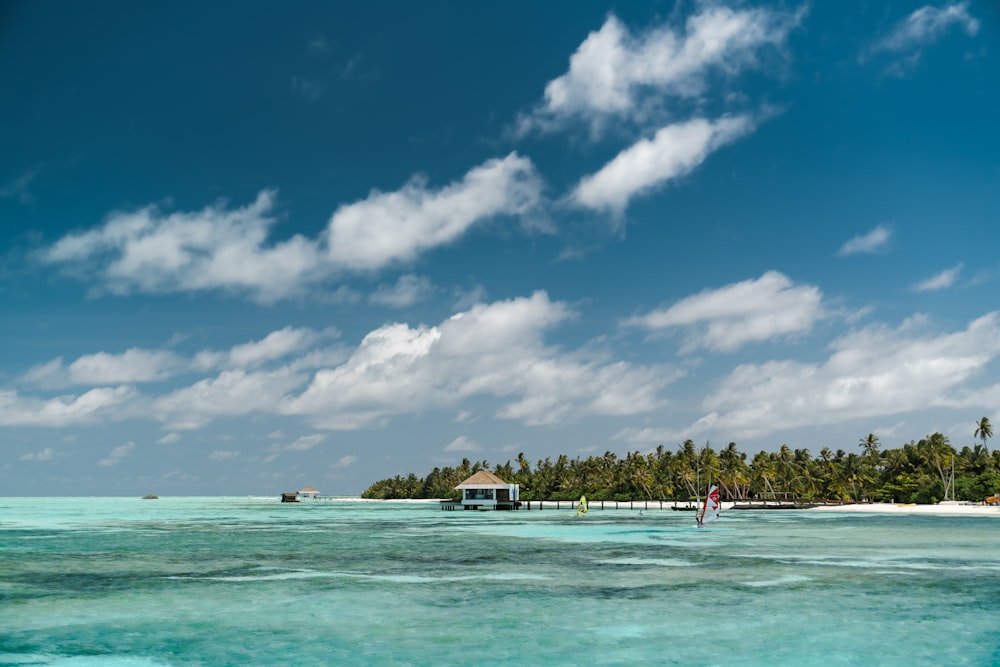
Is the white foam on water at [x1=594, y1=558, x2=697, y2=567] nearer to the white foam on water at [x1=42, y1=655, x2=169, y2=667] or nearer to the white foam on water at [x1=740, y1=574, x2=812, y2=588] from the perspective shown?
the white foam on water at [x1=740, y1=574, x2=812, y2=588]

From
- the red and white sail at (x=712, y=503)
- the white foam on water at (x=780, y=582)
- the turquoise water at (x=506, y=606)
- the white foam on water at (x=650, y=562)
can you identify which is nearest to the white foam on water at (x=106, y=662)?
the turquoise water at (x=506, y=606)

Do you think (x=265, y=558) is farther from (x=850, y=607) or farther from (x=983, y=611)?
(x=983, y=611)

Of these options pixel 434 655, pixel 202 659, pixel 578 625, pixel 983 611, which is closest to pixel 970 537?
pixel 983 611

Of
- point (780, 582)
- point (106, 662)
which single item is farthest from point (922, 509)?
point (106, 662)

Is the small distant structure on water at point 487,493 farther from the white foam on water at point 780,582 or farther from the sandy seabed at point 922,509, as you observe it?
the white foam on water at point 780,582

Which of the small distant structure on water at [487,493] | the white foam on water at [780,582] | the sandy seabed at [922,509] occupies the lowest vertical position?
the sandy seabed at [922,509]

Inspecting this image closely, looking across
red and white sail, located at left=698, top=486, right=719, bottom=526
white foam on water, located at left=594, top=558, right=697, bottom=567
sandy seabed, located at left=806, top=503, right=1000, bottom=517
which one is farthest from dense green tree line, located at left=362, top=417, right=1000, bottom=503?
white foam on water, located at left=594, top=558, right=697, bottom=567

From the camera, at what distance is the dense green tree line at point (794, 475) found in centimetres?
13400

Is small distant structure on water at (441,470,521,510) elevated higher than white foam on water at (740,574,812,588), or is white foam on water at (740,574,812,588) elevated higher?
white foam on water at (740,574,812,588)

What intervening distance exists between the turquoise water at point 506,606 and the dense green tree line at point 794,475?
90180 millimetres

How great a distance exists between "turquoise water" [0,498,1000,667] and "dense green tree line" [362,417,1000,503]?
90.2m

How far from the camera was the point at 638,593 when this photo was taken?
97.9ft

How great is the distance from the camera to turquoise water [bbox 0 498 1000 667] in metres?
20.1

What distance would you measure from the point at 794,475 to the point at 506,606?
147m
